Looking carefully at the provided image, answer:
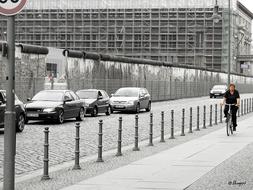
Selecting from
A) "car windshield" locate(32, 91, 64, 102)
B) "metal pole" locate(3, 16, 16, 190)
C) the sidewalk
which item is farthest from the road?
"metal pole" locate(3, 16, 16, 190)

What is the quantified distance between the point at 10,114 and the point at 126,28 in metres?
91.8

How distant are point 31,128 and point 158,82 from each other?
114ft

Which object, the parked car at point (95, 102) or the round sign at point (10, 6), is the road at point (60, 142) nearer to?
the round sign at point (10, 6)

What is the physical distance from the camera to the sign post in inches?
319

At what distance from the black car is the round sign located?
1764 cm

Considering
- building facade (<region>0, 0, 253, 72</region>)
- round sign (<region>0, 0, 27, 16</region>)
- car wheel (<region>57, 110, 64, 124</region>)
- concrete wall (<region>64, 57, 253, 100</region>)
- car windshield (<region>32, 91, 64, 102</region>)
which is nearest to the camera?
round sign (<region>0, 0, 27, 16</region>)

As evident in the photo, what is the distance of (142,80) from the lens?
53156mm

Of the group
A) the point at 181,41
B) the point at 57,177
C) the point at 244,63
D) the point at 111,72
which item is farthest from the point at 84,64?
the point at 244,63

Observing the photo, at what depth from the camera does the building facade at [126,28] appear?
99.1 meters

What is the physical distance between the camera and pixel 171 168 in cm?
1168

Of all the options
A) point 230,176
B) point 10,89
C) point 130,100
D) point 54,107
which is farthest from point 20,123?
point 130,100

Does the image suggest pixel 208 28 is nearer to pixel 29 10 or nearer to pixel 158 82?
pixel 29 10

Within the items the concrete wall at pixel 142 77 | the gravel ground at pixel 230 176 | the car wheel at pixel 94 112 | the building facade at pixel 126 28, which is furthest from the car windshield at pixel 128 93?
the building facade at pixel 126 28

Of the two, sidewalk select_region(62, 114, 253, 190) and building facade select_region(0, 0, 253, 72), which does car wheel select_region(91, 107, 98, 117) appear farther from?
building facade select_region(0, 0, 253, 72)
